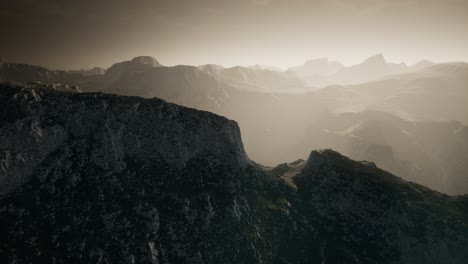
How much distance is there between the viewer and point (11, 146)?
55.4m

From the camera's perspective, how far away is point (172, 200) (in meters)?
64.3

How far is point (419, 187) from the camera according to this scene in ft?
284

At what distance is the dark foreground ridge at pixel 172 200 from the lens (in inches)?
2051

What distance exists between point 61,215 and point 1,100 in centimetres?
3090

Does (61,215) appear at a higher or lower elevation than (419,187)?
higher

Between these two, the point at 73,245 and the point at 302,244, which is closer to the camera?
the point at 73,245

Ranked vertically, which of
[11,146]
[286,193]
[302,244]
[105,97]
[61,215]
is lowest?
[302,244]

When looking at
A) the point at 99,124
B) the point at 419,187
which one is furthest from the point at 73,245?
the point at 419,187

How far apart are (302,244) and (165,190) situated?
37.8m

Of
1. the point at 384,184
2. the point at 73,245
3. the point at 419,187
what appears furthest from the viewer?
the point at 419,187

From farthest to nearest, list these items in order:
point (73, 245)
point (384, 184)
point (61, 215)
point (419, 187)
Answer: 1. point (419, 187)
2. point (384, 184)
3. point (61, 215)
4. point (73, 245)

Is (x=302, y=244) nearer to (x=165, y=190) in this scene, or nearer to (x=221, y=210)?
(x=221, y=210)

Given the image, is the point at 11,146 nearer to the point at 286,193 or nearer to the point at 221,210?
the point at 221,210

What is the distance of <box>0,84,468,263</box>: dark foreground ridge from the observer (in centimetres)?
5209
